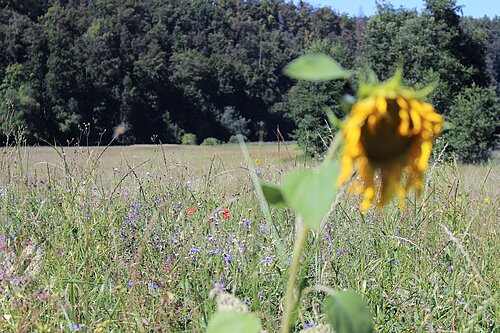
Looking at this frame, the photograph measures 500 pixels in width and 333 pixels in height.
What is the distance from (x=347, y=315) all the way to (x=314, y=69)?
9.6 inches

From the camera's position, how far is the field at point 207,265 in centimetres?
168

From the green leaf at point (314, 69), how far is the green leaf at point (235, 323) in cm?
26

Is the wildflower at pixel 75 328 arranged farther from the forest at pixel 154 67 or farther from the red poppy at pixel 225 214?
the forest at pixel 154 67

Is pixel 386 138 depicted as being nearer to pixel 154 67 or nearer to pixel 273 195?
pixel 273 195

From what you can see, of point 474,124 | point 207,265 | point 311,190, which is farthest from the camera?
point 474,124

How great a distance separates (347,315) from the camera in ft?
2.09

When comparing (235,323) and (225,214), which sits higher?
(235,323)

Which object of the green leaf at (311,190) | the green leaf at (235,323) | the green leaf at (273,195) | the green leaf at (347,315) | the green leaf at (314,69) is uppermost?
the green leaf at (314,69)

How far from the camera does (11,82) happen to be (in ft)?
140

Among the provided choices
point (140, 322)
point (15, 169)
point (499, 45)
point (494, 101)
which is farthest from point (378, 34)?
point (499, 45)

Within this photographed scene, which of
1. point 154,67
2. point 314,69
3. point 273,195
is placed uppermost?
point 154,67

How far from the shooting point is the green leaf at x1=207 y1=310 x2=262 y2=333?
657 millimetres

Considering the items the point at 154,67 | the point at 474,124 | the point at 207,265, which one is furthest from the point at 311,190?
the point at 154,67

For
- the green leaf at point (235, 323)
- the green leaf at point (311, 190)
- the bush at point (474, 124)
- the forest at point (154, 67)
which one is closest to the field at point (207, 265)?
the green leaf at point (235, 323)
